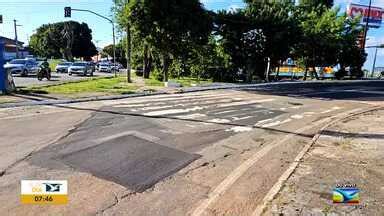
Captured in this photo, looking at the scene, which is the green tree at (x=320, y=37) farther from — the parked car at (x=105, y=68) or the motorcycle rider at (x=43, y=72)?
the parked car at (x=105, y=68)

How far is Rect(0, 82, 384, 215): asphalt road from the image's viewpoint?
5.76 m

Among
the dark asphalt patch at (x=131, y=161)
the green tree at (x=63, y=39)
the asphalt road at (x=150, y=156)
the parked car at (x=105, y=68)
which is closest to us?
the asphalt road at (x=150, y=156)

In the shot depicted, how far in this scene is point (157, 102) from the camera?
17.3m

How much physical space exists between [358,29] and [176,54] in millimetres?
30924

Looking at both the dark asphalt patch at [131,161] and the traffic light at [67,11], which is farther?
the traffic light at [67,11]

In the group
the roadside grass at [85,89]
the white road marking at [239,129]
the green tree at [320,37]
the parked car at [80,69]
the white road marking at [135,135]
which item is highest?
the green tree at [320,37]

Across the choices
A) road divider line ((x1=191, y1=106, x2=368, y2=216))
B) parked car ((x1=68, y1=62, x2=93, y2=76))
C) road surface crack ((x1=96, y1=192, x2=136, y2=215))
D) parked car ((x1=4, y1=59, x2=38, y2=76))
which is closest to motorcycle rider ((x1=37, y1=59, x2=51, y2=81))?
parked car ((x1=4, y1=59, x2=38, y2=76))

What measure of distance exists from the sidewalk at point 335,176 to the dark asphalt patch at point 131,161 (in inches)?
80.9

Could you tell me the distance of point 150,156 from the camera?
8.12m

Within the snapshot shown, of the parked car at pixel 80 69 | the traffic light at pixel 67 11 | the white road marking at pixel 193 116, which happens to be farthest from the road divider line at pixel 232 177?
the parked car at pixel 80 69

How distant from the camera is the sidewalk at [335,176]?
5406 millimetres

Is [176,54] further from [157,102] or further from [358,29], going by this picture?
[358,29]

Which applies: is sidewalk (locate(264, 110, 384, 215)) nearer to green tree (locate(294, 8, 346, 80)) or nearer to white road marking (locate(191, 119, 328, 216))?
white road marking (locate(191, 119, 328, 216))

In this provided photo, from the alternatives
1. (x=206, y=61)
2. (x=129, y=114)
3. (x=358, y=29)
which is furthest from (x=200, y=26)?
(x=358, y=29)
